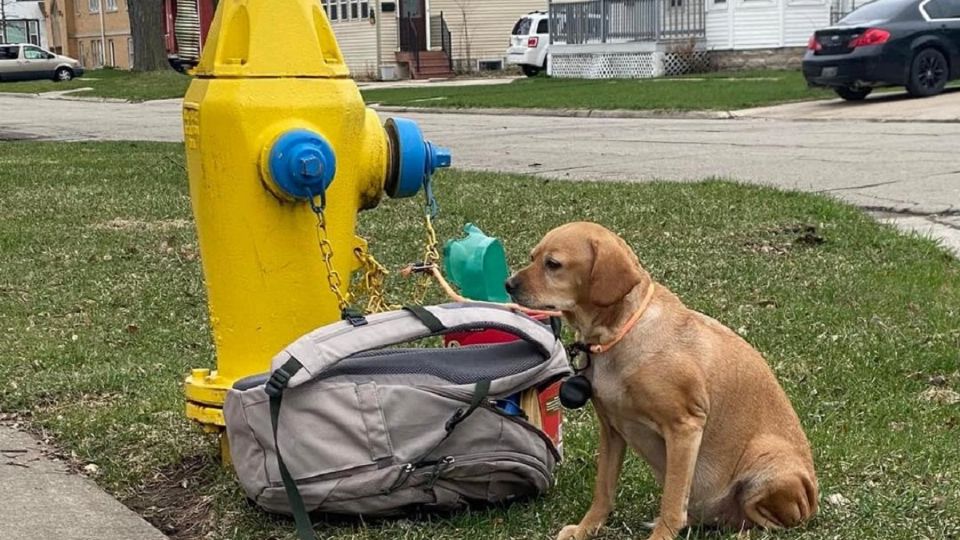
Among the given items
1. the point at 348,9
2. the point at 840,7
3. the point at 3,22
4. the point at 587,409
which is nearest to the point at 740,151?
the point at 587,409

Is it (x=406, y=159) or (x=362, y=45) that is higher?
(x=362, y=45)

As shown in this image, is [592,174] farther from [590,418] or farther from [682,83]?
[682,83]

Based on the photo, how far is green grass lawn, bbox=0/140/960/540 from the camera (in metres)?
3.82

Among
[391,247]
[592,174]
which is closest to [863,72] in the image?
[592,174]

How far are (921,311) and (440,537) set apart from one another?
331 centimetres

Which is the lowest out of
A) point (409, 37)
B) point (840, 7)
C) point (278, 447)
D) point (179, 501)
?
point (179, 501)

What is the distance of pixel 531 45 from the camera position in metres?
37.7

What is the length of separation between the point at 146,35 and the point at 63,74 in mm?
14828

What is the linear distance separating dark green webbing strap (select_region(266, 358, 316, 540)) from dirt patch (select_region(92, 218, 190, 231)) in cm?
622

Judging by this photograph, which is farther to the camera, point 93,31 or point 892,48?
point 93,31

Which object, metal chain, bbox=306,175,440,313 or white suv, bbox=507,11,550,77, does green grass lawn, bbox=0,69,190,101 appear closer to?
white suv, bbox=507,11,550,77

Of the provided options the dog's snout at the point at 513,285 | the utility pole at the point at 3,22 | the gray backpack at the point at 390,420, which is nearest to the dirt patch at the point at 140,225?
the gray backpack at the point at 390,420

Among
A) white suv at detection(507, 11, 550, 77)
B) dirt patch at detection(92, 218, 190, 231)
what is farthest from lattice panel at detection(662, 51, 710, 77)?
dirt patch at detection(92, 218, 190, 231)

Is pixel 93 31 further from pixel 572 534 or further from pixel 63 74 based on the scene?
pixel 572 534
